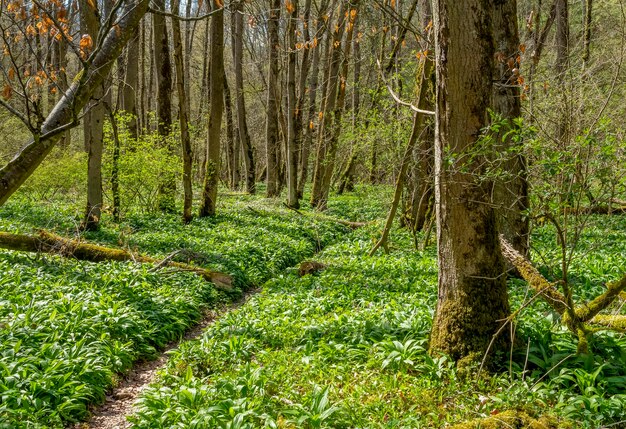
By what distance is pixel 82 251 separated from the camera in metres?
8.66

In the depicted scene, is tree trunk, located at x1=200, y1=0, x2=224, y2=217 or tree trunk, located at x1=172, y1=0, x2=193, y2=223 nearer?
tree trunk, located at x1=172, y1=0, x2=193, y2=223

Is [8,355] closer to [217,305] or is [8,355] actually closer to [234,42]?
[217,305]

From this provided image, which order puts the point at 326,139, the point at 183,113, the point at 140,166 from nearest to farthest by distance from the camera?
1. the point at 183,113
2. the point at 140,166
3. the point at 326,139

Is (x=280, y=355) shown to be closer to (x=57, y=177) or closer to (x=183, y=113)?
(x=183, y=113)

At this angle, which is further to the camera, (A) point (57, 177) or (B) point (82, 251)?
(A) point (57, 177)

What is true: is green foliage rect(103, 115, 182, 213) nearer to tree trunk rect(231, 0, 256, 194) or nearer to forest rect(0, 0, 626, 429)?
forest rect(0, 0, 626, 429)

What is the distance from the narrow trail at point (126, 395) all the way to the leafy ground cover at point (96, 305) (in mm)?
100

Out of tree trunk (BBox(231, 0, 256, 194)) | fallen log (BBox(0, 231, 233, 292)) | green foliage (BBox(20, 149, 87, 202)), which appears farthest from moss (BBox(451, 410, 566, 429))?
tree trunk (BBox(231, 0, 256, 194))

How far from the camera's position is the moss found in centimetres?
335

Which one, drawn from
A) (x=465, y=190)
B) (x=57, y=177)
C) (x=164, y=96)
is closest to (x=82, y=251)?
(x=465, y=190)

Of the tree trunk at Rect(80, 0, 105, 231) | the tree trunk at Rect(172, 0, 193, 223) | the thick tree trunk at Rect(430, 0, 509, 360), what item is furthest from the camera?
the tree trunk at Rect(172, 0, 193, 223)

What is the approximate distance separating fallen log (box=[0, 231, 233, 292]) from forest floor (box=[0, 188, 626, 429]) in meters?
0.31

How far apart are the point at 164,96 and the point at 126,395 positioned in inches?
462

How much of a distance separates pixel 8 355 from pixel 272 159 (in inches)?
572
